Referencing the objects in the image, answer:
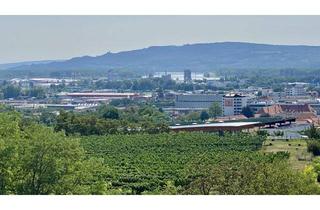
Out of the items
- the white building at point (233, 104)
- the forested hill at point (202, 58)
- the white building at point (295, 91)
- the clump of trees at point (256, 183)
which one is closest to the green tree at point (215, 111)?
the white building at point (233, 104)

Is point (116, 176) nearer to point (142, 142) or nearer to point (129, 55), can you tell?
point (142, 142)

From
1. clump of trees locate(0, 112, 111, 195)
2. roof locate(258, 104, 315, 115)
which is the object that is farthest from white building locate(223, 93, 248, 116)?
clump of trees locate(0, 112, 111, 195)

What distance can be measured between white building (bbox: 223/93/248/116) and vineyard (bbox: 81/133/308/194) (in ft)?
24.6

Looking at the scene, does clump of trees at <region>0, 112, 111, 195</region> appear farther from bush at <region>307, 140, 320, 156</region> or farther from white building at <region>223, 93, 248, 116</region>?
white building at <region>223, 93, 248, 116</region>

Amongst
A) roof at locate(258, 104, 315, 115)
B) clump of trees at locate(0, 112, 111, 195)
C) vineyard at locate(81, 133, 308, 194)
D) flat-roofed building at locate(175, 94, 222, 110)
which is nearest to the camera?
clump of trees at locate(0, 112, 111, 195)

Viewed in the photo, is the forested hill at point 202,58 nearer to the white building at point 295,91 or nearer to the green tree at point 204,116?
the white building at point 295,91

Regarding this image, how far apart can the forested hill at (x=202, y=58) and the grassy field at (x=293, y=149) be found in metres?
35.9

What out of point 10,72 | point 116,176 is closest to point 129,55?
point 10,72

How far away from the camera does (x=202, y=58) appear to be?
5156 centimetres

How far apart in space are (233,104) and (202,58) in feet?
104

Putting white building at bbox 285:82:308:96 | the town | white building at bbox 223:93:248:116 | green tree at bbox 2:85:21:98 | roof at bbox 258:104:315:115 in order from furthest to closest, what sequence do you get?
white building at bbox 285:82:308:96
green tree at bbox 2:85:21:98
white building at bbox 223:93:248:116
roof at bbox 258:104:315:115
the town

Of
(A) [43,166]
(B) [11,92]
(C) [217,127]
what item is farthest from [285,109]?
(A) [43,166]

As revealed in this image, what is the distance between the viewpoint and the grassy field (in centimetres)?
906

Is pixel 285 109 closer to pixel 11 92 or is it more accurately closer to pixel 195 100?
pixel 195 100
